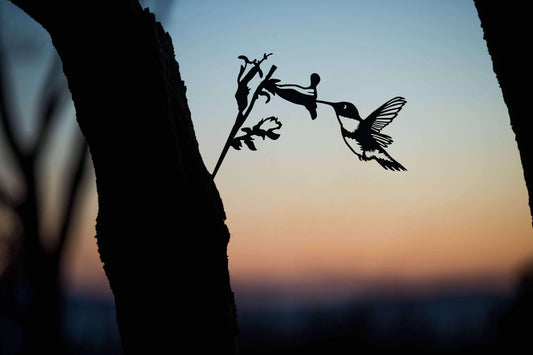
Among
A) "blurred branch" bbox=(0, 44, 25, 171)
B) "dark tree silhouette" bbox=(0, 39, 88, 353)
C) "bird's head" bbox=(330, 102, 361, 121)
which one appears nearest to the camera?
"bird's head" bbox=(330, 102, 361, 121)

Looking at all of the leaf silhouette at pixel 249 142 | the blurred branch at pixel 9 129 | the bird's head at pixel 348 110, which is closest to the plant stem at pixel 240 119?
the leaf silhouette at pixel 249 142

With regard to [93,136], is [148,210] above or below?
below

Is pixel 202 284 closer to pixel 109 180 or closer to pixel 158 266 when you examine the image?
pixel 158 266

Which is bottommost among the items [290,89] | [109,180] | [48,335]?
[48,335]

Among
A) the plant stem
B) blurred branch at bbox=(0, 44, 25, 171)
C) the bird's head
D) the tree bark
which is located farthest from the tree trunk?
blurred branch at bbox=(0, 44, 25, 171)

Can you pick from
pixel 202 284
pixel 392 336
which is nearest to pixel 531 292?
pixel 392 336

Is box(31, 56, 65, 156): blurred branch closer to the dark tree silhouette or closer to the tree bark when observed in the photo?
the dark tree silhouette

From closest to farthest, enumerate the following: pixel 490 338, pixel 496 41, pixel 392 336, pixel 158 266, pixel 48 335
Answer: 1. pixel 496 41
2. pixel 158 266
3. pixel 48 335
4. pixel 490 338
5. pixel 392 336
